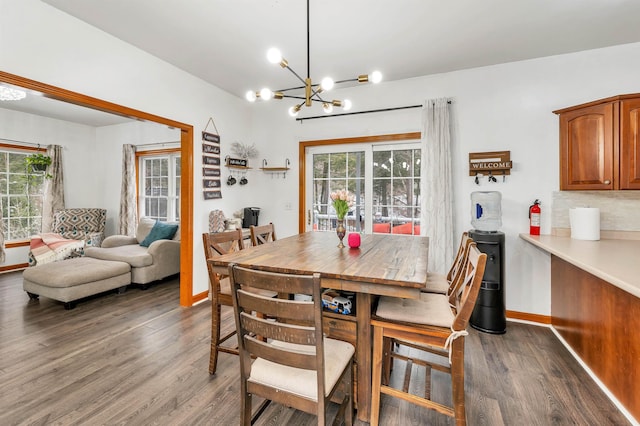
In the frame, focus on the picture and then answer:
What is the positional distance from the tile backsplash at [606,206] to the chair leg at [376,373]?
8.57 feet

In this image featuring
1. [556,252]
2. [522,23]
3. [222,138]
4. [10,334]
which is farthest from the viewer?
[222,138]

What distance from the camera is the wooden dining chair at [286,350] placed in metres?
1.20

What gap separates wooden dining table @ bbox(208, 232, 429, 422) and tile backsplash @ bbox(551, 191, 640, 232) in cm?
187

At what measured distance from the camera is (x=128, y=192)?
5734mm

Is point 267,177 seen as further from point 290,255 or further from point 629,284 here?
point 629,284

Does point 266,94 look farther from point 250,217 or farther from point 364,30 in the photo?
point 250,217

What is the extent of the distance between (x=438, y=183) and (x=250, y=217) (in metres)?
2.60

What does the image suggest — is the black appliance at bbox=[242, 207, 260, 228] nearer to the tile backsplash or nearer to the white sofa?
the white sofa

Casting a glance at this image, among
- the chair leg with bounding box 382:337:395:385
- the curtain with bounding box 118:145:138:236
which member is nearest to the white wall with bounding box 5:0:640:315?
the chair leg with bounding box 382:337:395:385

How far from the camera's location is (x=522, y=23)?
8.29 feet

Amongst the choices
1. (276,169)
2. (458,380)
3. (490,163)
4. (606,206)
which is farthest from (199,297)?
(606,206)

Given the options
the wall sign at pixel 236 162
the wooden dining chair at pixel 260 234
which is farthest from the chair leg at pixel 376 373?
the wall sign at pixel 236 162

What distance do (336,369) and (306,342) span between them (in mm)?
293

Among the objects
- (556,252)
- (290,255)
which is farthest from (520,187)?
(290,255)
